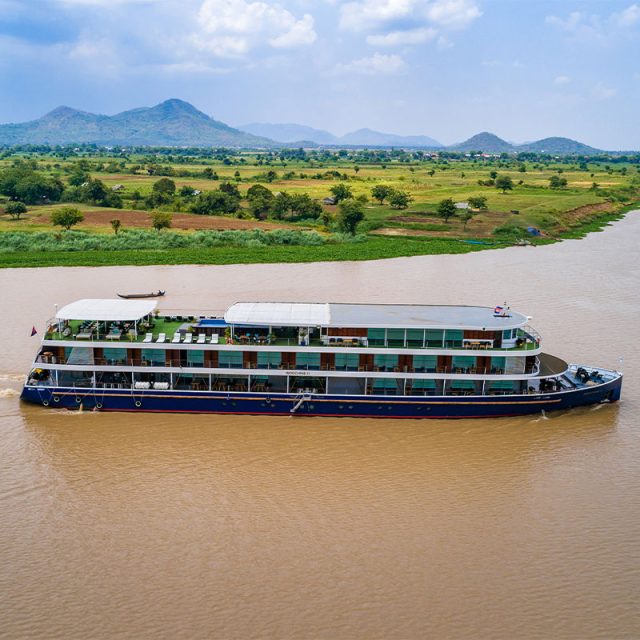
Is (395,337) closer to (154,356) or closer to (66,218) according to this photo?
(154,356)

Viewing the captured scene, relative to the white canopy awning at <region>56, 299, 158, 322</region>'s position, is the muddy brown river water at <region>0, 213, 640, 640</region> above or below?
below

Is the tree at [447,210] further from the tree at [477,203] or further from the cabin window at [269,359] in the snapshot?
the cabin window at [269,359]

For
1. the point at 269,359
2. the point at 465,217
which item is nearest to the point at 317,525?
the point at 269,359

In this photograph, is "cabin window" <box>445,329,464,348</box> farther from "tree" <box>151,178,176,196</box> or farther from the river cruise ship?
"tree" <box>151,178,176,196</box>

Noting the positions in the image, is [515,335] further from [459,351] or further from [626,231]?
[626,231]

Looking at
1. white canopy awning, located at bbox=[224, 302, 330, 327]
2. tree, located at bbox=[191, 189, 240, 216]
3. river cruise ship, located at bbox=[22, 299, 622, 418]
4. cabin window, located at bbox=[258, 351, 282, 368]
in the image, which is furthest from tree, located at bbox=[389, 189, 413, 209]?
cabin window, located at bbox=[258, 351, 282, 368]

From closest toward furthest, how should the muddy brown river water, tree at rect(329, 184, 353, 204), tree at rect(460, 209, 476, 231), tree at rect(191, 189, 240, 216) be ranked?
the muddy brown river water
tree at rect(460, 209, 476, 231)
tree at rect(191, 189, 240, 216)
tree at rect(329, 184, 353, 204)
